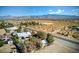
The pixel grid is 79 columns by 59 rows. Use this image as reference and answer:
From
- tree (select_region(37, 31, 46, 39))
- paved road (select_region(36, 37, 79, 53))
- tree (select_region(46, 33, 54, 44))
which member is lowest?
paved road (select_region(36, 37, 79, 53))

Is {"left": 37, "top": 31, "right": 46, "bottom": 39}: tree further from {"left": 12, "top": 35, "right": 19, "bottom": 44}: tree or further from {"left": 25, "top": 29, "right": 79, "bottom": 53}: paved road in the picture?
{"left": 12, "top": 35, "right": 19, "bottom": 44}: tree

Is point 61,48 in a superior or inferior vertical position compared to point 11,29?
inferior

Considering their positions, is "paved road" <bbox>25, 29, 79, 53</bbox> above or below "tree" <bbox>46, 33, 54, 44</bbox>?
below

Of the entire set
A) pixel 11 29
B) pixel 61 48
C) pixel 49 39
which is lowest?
pixel 61 48

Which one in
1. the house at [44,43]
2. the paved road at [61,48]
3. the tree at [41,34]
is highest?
the tree at [41,34]

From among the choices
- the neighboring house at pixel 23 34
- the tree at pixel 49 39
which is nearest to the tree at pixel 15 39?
the neighboring house at pixel 23 34

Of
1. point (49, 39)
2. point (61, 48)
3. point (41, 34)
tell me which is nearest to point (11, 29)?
point (41, 34)

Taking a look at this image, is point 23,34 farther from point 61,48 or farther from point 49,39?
point 61,48

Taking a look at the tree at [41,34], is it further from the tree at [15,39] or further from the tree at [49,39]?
the tree at [15,39]

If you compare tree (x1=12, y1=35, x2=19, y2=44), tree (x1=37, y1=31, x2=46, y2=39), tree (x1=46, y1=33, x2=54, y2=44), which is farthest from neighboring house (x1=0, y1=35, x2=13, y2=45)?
tree (x1=46, y1=33, x2=54, y2=44)
